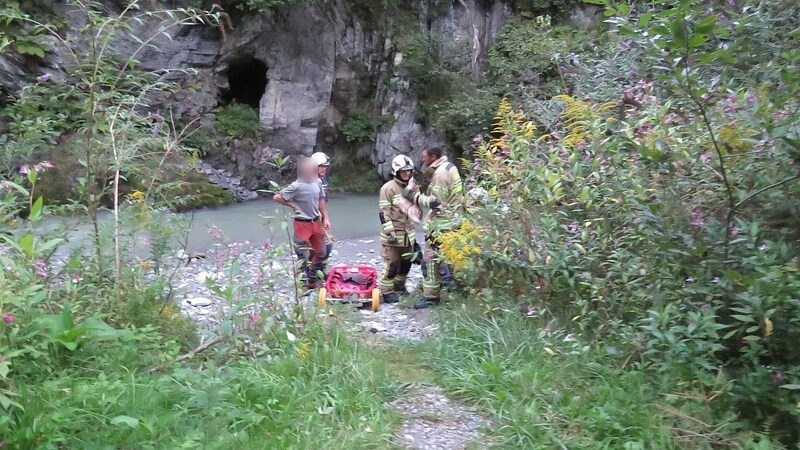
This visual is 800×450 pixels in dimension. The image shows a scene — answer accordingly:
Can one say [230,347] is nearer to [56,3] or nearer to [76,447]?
[76,447]

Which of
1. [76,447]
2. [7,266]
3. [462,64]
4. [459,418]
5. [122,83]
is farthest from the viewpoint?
[462,64]

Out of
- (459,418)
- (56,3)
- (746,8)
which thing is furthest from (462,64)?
(459,418)

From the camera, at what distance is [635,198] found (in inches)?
155

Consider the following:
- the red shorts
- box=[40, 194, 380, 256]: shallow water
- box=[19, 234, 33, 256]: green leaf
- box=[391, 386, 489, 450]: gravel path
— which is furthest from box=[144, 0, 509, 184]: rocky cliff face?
box=[391, 386, 489, 450]: gravel path

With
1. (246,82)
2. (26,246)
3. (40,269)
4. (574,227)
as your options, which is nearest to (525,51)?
(246,82)

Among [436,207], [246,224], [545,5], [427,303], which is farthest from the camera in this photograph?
[545,5]

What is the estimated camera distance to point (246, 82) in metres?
19.8

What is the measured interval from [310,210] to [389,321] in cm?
161

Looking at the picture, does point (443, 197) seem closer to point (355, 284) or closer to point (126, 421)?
point (355, 284)

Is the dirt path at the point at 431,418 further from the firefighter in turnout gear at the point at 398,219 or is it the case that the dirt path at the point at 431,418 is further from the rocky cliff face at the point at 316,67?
the rocky cliff face at the point at 316,67

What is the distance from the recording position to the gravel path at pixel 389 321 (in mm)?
3506

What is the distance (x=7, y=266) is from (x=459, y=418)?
2484 millimetres

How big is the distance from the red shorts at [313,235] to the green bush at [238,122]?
35.0 feet

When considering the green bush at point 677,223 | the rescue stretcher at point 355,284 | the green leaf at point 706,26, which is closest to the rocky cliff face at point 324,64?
the rescue stretcher at point 355,284
